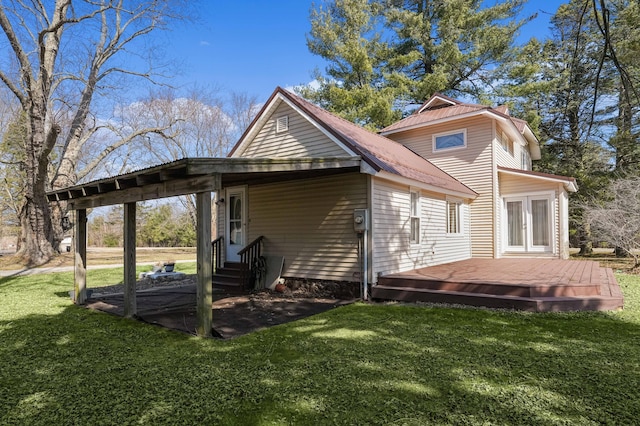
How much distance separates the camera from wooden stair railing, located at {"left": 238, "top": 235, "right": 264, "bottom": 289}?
8.42 metres

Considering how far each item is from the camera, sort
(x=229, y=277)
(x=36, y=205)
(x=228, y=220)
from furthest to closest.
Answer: (x=36, y=205) → (x=228, y=220) → (x=229, y=277)

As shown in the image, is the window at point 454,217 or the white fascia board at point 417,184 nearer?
the white fascia board at point 417,184

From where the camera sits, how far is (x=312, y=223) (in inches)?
322

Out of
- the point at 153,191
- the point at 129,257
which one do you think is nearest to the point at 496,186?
the point at 153,191

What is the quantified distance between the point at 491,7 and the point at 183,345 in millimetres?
21883

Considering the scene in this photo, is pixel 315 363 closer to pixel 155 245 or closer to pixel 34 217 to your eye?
pixel 34 217

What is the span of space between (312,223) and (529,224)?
8.22 metres

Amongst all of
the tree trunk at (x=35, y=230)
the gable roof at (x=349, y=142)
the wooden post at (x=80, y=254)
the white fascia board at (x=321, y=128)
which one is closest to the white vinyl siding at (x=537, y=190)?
the gable roof at (x=349, y=142)

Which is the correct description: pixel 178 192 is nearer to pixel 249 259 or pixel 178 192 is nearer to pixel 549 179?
pixel 249 259

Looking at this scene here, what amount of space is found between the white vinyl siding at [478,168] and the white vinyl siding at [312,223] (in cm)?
648

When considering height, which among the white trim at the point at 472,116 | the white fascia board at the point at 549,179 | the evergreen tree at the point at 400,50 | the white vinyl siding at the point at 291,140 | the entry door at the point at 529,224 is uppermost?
the evergreen tree at the point at 400,50

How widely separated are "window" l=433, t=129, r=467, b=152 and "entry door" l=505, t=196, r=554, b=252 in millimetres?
2530

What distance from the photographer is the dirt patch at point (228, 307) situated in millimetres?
5406

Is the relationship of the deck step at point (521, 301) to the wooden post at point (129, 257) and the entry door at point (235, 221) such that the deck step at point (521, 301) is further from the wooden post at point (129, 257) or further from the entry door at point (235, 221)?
the wooden post at point (129, 257)
